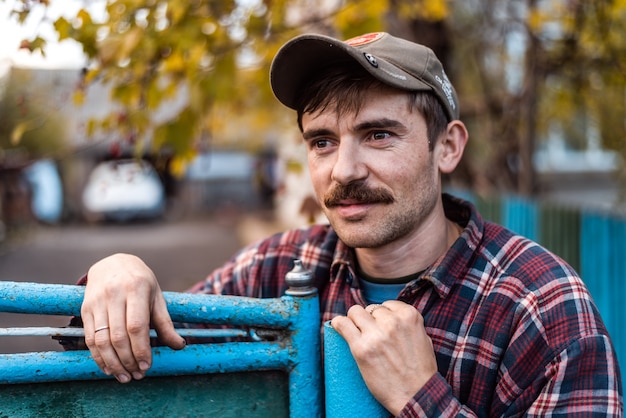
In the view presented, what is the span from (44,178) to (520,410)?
2244 cm

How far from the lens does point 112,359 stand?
3.79ft

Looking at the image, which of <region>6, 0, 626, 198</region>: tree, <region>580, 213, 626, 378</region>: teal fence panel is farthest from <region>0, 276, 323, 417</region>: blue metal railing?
<region>580, 213, 626, 378</region>: teal fence panel

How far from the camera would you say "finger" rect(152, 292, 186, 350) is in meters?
1.20

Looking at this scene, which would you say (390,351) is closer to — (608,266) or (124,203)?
(608,266)

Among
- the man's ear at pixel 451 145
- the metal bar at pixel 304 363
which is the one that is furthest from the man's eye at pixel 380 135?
the metal bar at pixel 304 363

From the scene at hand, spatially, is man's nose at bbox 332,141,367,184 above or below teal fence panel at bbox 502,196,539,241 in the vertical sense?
above

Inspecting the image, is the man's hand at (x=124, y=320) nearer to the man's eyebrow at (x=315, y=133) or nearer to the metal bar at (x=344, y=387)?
the metal bar at (x=344, y=387)

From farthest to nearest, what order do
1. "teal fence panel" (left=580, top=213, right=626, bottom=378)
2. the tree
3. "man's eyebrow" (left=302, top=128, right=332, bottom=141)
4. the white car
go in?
the white car
"teal fence panel" (left=580, top=213, right=626, bottom=378)
the tree
"man's eyebrow" (left=302, top=128, right=332, bottom=141)

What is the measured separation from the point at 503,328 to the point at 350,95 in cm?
65

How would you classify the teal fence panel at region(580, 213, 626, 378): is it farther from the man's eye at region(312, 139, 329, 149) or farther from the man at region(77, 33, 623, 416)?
the man's eye at region(312, 139, 329, 149)

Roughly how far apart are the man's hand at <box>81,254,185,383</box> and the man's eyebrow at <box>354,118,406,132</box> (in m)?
0.63

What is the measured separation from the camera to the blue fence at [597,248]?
11.5ft

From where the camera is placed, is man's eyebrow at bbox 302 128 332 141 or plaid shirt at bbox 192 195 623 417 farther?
man's eyebrow at bbox 302 128 332 141

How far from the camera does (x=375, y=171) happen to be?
1.59 meters
